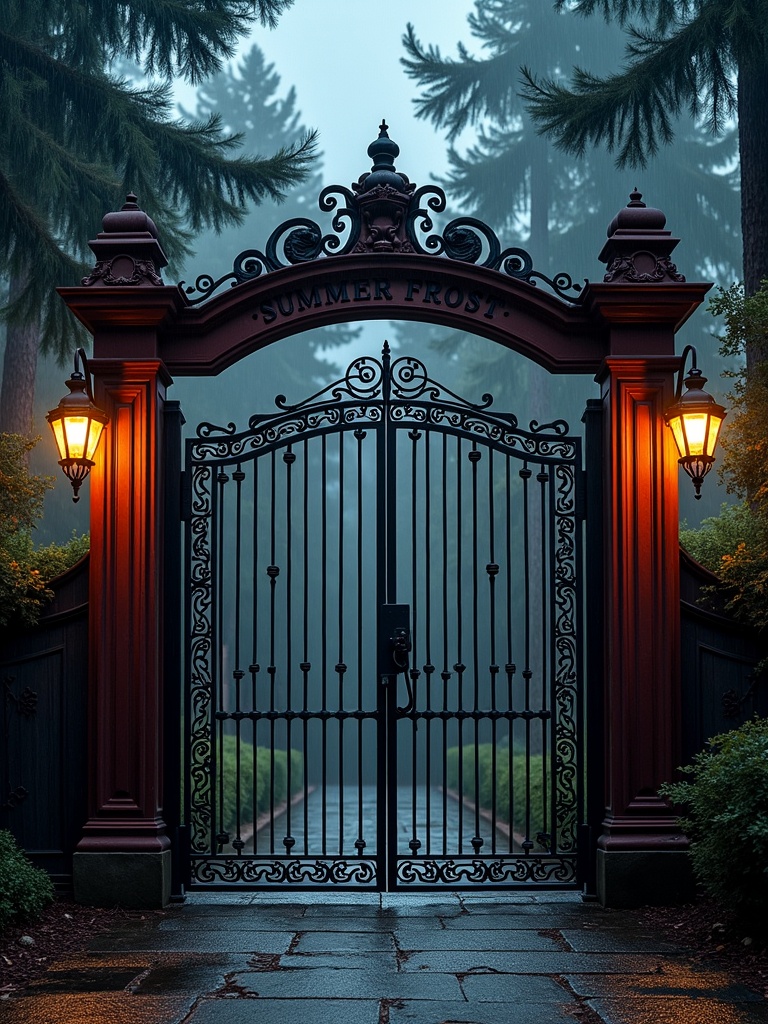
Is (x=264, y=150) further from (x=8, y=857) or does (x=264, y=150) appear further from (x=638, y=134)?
(x=8, y=857)

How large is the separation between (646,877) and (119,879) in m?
3.38

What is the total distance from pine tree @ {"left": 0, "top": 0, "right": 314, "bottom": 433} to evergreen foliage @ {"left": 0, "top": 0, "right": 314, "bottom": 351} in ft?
0.04

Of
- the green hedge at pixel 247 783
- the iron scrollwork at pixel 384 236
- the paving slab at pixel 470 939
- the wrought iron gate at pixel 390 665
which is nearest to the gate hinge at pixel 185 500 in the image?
the wrought iron gate at pixel 390 665

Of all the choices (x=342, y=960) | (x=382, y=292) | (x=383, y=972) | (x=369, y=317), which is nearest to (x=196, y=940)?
(x=342, y=960)

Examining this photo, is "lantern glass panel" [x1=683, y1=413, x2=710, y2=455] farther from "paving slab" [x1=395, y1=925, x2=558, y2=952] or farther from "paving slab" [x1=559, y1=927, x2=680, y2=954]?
"paving slab" [x1=395, y1=925, x2=558, y2=952]

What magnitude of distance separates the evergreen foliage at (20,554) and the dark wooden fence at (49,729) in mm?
159

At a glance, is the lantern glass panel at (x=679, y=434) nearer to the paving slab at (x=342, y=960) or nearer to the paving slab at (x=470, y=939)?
the paving slab at (x=470, y=939)

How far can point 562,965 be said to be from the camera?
6.08 m

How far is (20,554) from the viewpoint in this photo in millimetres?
8664

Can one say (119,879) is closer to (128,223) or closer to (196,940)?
(196,940)

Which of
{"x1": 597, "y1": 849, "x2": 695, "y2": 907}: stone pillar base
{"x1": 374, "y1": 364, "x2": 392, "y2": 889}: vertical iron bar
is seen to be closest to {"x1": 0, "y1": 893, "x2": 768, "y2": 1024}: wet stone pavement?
{"x1": 597, "y1": 849, "x2": 695, "y2": 907}: stone pillar base

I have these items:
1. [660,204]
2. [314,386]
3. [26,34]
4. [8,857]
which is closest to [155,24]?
[26,34]

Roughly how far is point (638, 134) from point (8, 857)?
353 inches

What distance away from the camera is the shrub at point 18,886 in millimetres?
6930
